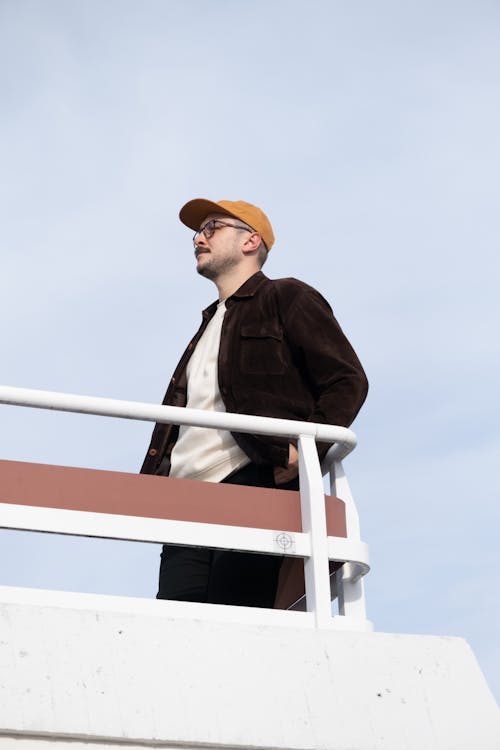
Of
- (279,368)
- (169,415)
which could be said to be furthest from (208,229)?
(169,415)

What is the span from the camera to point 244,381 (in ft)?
15.4

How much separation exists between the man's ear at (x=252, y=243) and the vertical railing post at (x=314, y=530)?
145 cm

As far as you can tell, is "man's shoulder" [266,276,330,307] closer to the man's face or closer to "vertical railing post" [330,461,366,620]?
the man's face

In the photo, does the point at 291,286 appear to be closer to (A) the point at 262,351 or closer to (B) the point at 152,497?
(A) the point at 262,351

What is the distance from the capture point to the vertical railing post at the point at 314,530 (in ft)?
12.6

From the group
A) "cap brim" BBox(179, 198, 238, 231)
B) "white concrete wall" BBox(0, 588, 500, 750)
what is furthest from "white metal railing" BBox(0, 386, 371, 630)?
"cap brim" BBox(179, 198, 238, 231)

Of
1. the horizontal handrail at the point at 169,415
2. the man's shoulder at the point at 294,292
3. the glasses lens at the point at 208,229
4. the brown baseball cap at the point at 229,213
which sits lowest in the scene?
the horizontal handrail at the point at 169,415

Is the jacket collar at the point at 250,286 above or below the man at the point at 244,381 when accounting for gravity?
above

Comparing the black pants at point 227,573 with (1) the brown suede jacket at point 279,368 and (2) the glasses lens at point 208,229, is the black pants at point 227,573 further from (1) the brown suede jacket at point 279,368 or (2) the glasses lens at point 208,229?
(2) the glasses lens at point 208,229

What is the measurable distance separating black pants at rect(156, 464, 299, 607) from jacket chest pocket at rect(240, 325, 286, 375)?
0.40 m

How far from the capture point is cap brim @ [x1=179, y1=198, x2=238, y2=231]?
5324mm

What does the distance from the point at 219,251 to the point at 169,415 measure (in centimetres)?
149

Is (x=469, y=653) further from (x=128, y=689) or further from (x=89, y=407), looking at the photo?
(x=89, y=407)

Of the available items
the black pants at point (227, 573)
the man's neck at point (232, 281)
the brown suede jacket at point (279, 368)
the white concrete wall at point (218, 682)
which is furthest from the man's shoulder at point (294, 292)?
the white concrete wall at point (218, 682)
